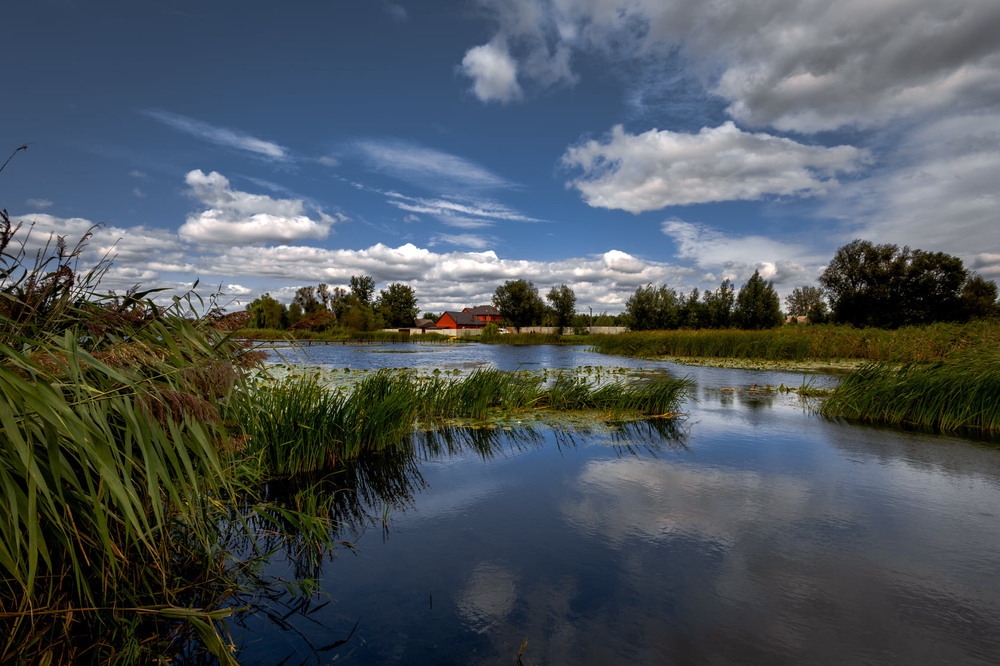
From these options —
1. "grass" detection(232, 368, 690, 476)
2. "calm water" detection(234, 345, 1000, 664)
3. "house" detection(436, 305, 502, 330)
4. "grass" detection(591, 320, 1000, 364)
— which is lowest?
"calm water" detection(234, 345, 1000, 664)

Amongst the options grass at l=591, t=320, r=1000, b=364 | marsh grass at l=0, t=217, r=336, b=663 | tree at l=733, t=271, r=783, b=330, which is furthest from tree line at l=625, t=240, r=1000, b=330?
marsh grass at l=0, t=217, r=336, b=663

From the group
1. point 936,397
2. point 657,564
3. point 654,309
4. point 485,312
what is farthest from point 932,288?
point 485,312

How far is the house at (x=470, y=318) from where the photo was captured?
87.1 m

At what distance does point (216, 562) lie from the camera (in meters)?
3.41

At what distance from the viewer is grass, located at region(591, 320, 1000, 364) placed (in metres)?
18.6

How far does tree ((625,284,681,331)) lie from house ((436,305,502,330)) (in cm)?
3921

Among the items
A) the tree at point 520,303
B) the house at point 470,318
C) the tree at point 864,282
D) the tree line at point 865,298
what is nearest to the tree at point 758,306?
the tree line at point 865,298

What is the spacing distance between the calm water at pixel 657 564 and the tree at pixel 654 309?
41.6 m

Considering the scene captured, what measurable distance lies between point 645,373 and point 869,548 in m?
13.8

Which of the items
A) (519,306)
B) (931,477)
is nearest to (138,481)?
(931,477)

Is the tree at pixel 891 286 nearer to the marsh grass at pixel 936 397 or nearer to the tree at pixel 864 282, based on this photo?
the tree at pixel 864 282

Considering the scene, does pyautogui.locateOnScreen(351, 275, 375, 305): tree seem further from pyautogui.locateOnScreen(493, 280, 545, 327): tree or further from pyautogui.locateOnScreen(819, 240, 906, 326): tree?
pyautogui.locateOnScreen(819, 240, 906, 326): tree

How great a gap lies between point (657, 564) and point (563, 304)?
229 feet

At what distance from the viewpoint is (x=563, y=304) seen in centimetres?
7294
